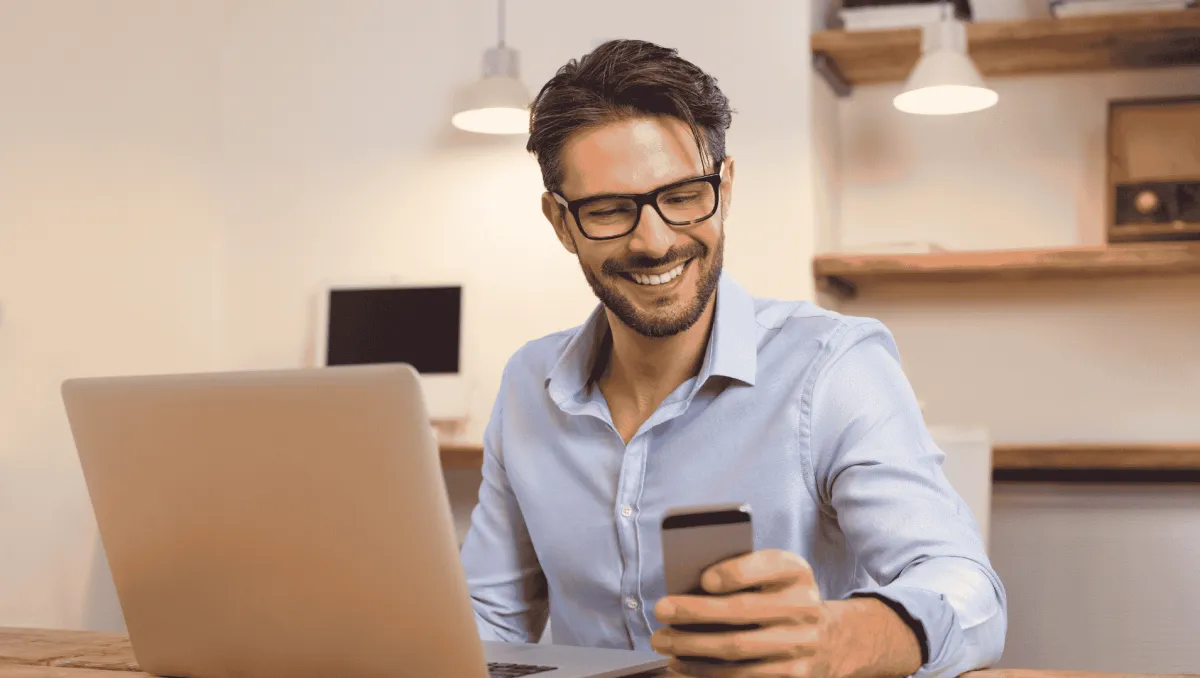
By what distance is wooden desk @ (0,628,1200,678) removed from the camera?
1033 mm

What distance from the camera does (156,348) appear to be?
120 inches

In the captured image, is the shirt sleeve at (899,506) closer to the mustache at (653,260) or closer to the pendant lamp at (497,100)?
the mustache at (653,260)

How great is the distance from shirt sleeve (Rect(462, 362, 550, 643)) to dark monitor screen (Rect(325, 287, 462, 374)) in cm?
149

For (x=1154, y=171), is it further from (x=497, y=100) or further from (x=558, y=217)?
(x=558, y=217)

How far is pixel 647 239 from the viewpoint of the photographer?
1.31m

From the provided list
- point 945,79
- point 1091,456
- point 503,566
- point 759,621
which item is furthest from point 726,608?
point 1091,456

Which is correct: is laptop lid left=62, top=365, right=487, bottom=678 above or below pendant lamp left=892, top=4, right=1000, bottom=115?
below

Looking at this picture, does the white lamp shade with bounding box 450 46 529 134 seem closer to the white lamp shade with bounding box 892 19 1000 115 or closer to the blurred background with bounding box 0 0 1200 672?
the blurred background with bounding box 0 0 1200 672

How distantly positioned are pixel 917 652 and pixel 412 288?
2182 mm

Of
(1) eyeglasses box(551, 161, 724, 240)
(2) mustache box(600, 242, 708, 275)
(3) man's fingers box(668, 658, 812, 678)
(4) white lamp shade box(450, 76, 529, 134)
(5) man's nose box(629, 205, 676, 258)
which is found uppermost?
(4) white lamp shade box(450, 76, 529, 134)

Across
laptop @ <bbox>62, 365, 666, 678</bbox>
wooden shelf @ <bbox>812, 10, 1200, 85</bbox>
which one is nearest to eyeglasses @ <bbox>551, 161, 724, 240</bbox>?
laptop @ <bbox>62, 365, 666, 678</bbox>

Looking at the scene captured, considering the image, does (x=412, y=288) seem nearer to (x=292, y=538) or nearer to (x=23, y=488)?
(x=23, y=488)

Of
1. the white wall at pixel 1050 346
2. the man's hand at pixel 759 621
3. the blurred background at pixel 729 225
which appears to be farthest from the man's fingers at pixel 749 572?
the white wall at pixel 1050 346

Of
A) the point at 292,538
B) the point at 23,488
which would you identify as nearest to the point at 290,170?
the point at 23,488
